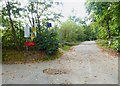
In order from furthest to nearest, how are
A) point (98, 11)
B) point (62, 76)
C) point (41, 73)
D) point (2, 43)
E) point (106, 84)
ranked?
point (98, 11) < point (2, 43) < point (41, 73) < point (62, 76) < point (106, 84)

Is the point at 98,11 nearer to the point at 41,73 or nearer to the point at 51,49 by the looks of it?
the point at 51,49

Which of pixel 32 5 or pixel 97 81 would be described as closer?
pixel 97 81

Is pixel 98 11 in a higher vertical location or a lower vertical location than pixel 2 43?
higher

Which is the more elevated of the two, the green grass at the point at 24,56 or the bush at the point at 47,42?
the bush at the point at 47,42

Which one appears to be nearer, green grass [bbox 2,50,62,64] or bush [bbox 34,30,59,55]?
green grass [bbox 2,50,62,64]

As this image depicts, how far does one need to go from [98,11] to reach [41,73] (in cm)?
985

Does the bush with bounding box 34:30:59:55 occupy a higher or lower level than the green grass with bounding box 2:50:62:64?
higher

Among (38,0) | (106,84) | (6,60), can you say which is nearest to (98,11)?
(38,0)

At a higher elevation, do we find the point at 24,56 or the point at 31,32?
the point at 31,32

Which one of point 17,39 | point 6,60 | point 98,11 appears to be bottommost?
point 6,60

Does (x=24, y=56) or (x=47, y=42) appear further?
(x=47, y=42)

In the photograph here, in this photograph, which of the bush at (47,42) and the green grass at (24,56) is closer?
the green grass at (24,56)

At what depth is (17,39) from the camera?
533 inches

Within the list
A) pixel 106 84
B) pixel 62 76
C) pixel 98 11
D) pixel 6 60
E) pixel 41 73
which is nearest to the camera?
pixel 106 84
